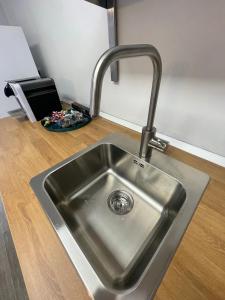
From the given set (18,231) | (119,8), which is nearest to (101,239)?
(18,231)

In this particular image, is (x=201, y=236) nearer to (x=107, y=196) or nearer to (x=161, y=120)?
(x=107, y=196)

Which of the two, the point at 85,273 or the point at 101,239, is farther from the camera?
the point at 101,239

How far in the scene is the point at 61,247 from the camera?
1.40 feet

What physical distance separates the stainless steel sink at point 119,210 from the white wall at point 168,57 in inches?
7.0

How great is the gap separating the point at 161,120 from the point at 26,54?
1403 mm

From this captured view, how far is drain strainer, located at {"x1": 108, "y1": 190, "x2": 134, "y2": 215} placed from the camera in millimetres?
649

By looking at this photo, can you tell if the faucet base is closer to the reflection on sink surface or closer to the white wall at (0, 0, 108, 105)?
the reflection on sink surface

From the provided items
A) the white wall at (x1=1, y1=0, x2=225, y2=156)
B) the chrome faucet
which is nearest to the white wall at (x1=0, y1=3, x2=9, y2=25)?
the white wall at (x1=1, y1=0, x2=225, y2=156)

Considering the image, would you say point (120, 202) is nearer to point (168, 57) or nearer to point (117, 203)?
point (117, 203)

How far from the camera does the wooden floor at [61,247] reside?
1.13 ft

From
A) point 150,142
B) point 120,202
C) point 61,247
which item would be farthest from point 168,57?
point 61,247

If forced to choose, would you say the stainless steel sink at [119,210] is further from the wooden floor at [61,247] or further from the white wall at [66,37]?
the white wall at [66,37]

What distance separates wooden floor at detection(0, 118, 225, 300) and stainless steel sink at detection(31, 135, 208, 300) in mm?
27

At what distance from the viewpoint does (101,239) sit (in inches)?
22.2
